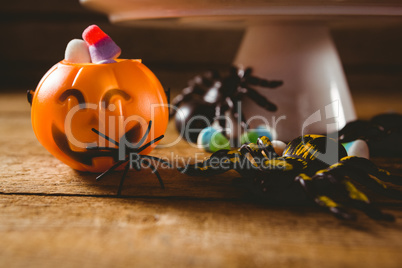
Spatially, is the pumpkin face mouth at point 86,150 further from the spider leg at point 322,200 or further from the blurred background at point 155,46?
the blurred background at point 155,46

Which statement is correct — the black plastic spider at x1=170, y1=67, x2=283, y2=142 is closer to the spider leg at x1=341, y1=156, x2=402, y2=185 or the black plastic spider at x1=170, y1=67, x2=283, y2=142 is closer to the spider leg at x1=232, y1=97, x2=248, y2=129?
the spider leg at x1=232, y1=97, x2=248, y2=129

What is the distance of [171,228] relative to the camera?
481 mm

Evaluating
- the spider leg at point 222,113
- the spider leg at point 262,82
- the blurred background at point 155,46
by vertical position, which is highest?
the blurred background at point 155,46

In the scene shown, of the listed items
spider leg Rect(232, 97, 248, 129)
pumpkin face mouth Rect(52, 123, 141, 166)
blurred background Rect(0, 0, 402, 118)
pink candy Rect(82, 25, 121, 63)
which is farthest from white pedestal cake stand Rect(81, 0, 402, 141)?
blurred background Rect(0, 0, 402, 118)

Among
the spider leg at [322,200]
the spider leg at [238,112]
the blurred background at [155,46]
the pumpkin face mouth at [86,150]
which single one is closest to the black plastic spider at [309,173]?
the spider leg at [322,200]

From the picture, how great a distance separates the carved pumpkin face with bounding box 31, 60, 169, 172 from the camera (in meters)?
0.60

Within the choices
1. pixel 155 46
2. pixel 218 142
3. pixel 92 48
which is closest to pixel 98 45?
pixel 92 48

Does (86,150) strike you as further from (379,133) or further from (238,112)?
(379,133)

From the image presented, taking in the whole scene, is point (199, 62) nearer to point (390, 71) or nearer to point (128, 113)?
point (390, 71)

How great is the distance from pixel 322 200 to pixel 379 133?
13.9 inches

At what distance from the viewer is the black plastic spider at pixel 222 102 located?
879 mm

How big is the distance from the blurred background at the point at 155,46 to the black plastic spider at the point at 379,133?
113 centimetres

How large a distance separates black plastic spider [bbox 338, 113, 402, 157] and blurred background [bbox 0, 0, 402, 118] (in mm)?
1127

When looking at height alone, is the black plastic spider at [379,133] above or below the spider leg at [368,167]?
above
